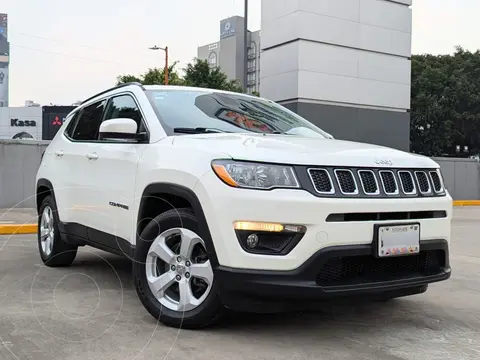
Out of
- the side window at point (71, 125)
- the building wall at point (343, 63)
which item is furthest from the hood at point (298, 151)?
the building wall at point (343, 63)

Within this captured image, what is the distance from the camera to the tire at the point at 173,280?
11.3ft

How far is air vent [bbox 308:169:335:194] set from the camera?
3.23m

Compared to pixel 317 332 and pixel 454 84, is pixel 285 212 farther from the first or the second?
pixel 454 84

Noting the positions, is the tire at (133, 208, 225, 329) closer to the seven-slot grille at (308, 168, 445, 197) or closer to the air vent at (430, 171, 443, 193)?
the seven-slot grille at (308, 168, 445, 197)

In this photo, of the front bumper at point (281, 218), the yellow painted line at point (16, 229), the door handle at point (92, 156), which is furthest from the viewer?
the yellow painted line at point (16, 229)

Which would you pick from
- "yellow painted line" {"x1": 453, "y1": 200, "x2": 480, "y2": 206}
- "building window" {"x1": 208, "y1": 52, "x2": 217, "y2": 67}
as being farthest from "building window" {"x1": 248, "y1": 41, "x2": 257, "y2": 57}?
"yellow painted line" {"x1": 453, "y1": 200, "x2": 480, "y2": 206}

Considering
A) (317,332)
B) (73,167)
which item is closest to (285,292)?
(317,332)

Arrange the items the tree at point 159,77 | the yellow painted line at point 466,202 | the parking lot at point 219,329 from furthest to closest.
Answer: the tree at point 159,77 → the yellow painted line at point 466,202 → the parking lot at point 219,329

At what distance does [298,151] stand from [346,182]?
1.13 ft

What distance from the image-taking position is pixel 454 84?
37438 millimetres

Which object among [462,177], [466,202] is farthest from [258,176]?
[462,177]

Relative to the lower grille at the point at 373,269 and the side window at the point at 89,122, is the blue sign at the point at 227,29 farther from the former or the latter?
the lower grille at the point at 373,269

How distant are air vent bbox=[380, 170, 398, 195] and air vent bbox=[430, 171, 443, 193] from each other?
460 millimetres

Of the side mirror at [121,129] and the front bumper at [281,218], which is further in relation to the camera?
the side mirror at [121,129]
